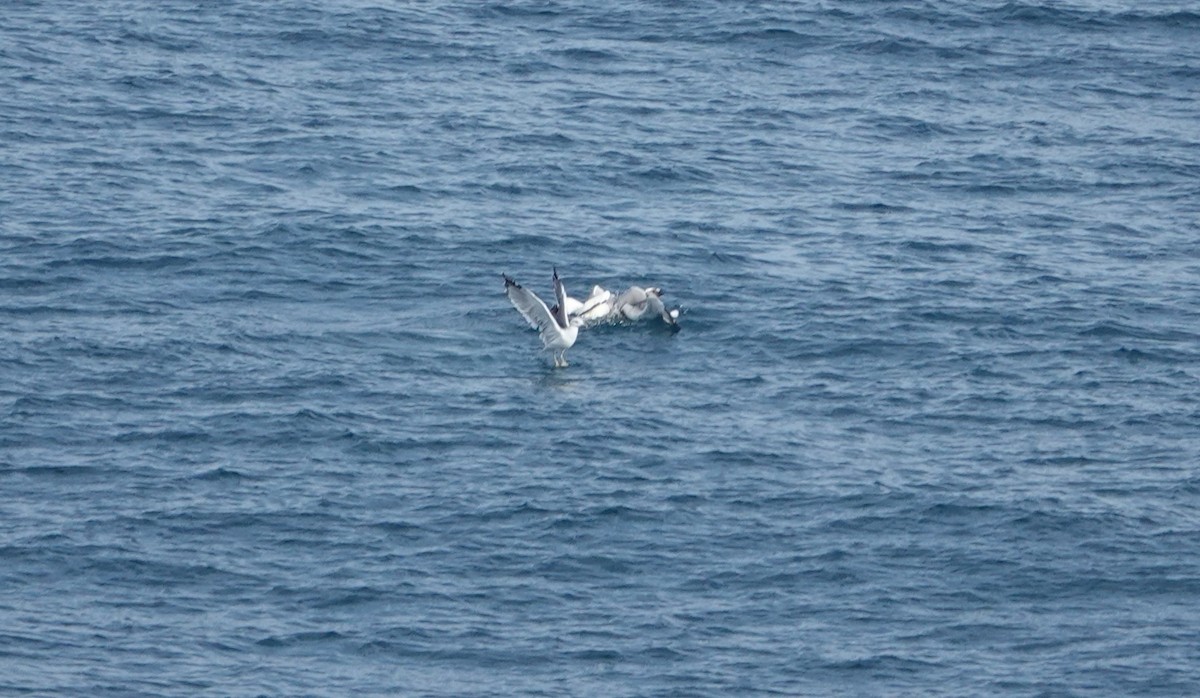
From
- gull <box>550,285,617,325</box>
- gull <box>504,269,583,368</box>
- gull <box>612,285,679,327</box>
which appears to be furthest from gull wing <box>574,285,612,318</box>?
A: gull <box>504,269,583,368</box>

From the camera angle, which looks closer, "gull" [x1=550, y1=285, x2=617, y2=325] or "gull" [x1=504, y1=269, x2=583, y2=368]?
"gull" [x1=504, y1=269, x2=583, y2=368]

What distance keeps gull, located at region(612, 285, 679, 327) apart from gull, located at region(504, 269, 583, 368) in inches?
65.2

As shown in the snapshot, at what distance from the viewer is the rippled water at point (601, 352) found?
3164cm

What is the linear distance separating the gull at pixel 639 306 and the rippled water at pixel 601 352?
19.0 inches

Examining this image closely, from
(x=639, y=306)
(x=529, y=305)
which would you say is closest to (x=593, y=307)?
(x=639, y=306)

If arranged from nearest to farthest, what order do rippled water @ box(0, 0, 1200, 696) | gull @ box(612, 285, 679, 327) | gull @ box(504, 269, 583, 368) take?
rippled water @ box(0, 0, 1200, 696), gull @ box(504, 269, 583, 368), gull @ box(612, 285, 679, 327)

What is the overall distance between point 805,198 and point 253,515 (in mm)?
20302

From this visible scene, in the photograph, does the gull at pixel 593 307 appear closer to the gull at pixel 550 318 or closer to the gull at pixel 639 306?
the gull at pixel 639 306

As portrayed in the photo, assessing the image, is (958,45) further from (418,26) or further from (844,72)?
(418,26)

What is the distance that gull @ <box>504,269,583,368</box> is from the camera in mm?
38562

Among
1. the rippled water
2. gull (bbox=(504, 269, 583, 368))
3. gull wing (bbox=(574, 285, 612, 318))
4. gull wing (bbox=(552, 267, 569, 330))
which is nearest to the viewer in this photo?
the rippled water

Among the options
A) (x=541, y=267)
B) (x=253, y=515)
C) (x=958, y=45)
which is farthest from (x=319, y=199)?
(x=958, y=45)

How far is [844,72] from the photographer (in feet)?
190

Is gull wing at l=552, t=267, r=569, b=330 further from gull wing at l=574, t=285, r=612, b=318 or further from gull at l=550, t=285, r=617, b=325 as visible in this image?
gull wing at l=574, t=285, r=612, b=318
